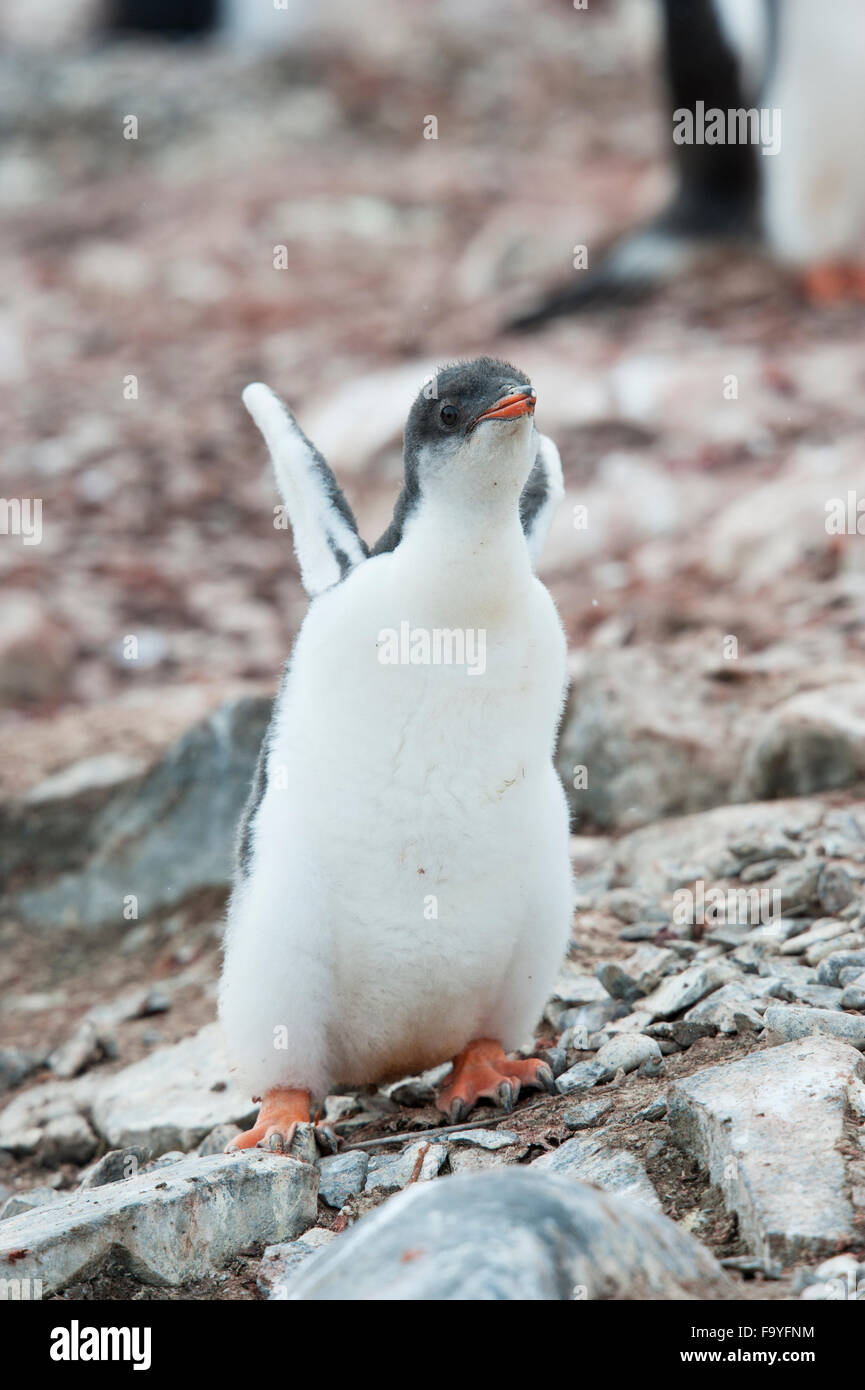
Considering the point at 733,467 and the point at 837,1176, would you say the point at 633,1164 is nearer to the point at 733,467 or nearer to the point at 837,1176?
the point at 837,1176

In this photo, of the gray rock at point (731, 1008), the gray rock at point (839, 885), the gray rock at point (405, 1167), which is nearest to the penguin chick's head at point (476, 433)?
the gray rock at point (731, 1008)

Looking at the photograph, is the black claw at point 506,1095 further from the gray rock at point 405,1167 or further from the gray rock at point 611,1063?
the gray rock at point 405,1167

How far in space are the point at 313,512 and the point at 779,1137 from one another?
1.42 metres

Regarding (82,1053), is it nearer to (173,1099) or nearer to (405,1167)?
(173,1099)

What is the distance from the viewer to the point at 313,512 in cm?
300

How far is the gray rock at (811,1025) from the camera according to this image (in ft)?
8.63

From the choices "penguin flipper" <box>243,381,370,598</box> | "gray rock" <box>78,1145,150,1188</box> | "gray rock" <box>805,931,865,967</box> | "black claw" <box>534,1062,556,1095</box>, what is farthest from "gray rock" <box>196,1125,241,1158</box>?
"gray rock" <box>805,931,865,967</box>

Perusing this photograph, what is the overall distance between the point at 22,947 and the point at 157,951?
443 mm

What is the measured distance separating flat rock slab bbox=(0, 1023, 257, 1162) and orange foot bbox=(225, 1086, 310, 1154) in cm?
34

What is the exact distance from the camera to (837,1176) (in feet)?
7.05

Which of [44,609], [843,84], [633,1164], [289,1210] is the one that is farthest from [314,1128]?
[843,84]

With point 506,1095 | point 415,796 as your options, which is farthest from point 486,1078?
point 415,796

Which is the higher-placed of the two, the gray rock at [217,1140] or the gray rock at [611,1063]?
the gray rock at [611,1063]

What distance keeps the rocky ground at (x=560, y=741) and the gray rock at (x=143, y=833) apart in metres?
0.01
